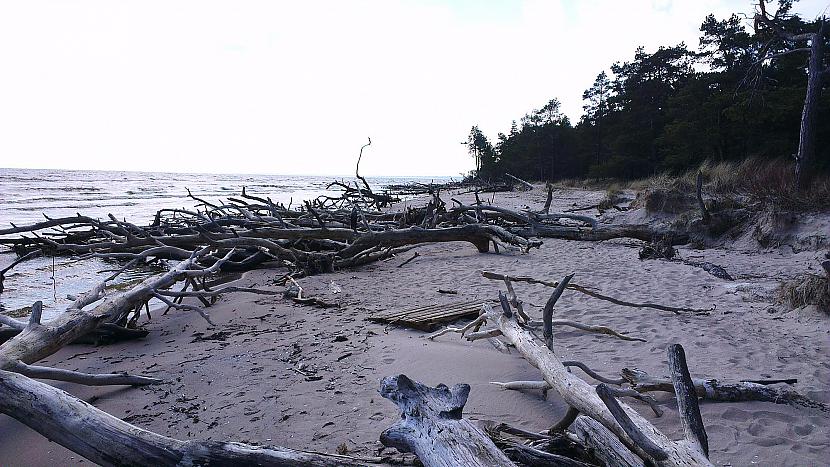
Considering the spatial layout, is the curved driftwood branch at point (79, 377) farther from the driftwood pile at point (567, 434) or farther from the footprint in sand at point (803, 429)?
the footprint in sand at point (803, 429)

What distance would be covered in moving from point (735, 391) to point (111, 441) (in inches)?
124

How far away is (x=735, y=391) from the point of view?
2.68 m

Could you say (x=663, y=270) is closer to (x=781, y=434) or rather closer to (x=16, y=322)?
(x=781, y=434)

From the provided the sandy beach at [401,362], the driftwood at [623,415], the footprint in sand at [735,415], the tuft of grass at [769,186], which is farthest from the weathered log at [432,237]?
the footprint in sand at [735,415]

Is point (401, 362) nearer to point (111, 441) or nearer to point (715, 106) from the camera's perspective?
point (111, 441)

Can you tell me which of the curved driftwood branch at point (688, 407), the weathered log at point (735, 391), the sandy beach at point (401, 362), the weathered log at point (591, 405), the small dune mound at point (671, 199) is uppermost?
the small dune mound at point (671, 199)

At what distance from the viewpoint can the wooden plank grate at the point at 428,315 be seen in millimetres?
4465

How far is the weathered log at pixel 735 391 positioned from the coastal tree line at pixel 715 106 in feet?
33.8

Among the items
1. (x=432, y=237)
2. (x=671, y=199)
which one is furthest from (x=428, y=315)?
(x=671, y=199)

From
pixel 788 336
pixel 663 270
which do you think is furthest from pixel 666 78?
pixel 788 336

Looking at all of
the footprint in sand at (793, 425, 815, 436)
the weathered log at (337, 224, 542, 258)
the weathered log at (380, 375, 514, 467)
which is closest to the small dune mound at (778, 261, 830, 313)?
the footprint in sand at (793, 425, 815, 436)

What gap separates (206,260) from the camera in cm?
775

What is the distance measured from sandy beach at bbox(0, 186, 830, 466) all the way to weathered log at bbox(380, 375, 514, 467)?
0.62 meters

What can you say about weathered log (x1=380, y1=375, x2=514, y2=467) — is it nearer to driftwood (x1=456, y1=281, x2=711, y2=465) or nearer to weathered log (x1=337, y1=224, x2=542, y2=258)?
driftwood (x1=456, y1=281, x2=711, y2=465)
